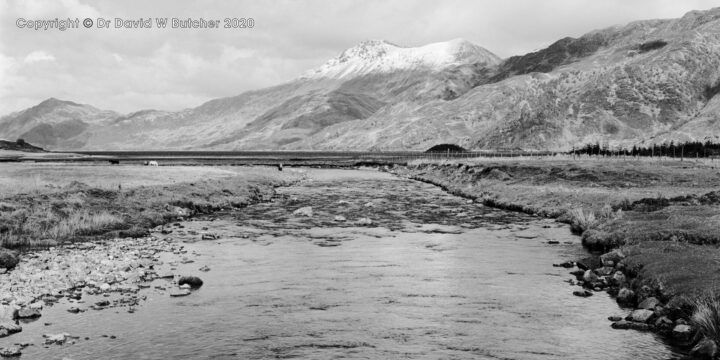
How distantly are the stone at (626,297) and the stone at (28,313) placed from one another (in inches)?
917

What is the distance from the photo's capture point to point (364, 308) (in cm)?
2431

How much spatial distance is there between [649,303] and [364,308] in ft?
37.2

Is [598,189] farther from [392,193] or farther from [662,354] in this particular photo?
[662,354]

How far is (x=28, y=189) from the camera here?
5072 centimetres

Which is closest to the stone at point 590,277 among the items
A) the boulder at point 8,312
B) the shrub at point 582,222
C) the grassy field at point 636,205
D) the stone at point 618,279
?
→ the stone at point 618,279

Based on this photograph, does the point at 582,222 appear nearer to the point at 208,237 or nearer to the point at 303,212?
the point at 303,212

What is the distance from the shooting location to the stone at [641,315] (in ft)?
72.1

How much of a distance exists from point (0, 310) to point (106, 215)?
23.9m

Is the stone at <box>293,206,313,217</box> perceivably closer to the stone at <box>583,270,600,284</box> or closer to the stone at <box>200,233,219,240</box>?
the stone at <box>200,233,219,240</box>

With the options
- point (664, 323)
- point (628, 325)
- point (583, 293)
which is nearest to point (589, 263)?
point (583, 293)

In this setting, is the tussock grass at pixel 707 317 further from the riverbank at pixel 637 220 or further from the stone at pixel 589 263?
the stone at pixel 589 263

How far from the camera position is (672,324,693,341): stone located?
19953 mm

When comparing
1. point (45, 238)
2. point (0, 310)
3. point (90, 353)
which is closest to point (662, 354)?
point (90, 353)

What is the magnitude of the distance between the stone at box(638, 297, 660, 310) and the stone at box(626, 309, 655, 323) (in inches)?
22.9
